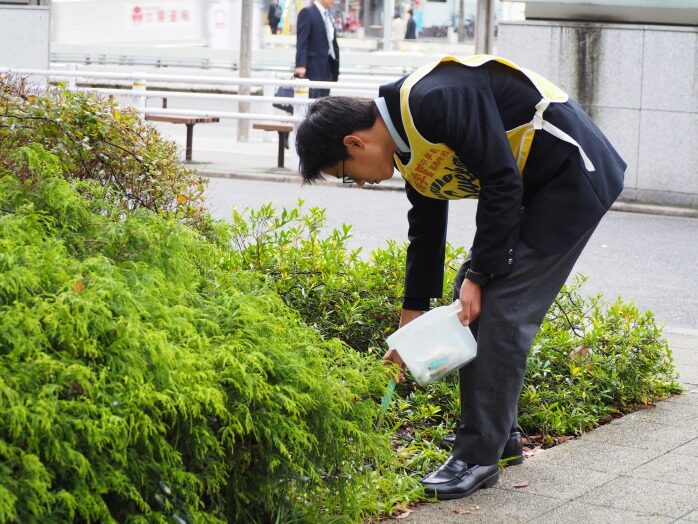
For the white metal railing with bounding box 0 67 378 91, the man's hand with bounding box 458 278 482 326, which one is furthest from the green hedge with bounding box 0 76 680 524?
the white metal railing with bounding box 0 67 378 91

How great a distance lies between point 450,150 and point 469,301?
1.67 ft

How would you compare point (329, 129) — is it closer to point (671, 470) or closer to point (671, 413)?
point (671, 470)

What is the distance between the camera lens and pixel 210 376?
108 inches

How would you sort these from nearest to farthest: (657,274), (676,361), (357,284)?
(357,284)
(676,361)
(657,274)

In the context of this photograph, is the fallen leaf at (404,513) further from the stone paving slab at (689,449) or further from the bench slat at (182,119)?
the bench slat at (182,119)

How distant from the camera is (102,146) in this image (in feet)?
14.6

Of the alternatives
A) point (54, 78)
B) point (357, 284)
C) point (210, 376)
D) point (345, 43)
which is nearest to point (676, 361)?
point (357, 284)

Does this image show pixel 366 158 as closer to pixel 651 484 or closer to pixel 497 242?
pixel 497 242

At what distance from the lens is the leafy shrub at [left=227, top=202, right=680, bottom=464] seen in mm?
4680

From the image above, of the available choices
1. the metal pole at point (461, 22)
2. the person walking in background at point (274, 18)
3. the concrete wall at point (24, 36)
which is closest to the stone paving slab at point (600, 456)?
the concrete wall at point (24, 36)

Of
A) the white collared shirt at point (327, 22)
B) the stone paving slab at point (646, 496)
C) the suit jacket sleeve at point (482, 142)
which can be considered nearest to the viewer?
the suit jacket sleeve at point (482, 142)

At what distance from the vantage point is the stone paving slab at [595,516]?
11.8 feet

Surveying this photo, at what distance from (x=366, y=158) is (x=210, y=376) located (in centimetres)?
115

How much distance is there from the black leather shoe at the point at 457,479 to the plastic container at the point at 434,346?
38cm
